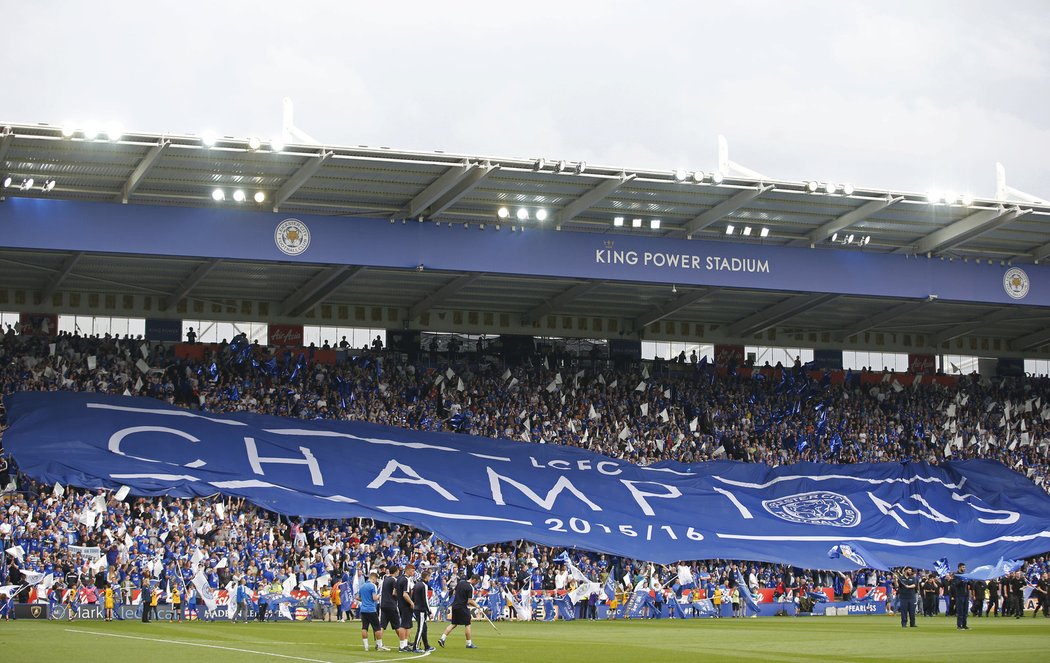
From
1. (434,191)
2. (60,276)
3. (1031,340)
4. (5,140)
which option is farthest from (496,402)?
(1031,340)

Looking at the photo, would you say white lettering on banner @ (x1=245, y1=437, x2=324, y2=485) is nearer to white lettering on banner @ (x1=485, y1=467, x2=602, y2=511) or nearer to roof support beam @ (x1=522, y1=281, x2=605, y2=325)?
white lettering on banner @ (x1=485, y1=467, x2=602, y2=511)

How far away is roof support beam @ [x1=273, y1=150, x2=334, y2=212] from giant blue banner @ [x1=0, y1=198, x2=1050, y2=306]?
794 mm

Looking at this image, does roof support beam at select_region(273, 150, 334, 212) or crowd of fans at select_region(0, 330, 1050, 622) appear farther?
roof support beam at select_region(273, 150, 334, 212)

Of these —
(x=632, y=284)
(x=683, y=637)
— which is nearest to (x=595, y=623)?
(x=683, y=637)

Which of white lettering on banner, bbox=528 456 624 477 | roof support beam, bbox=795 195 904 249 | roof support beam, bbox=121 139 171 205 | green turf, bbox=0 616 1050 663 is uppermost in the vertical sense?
roof support beam, bbox=795 195 904 249

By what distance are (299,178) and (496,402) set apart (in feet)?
42.1

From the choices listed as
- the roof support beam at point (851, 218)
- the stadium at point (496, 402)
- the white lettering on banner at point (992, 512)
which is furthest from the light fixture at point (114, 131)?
the white lettering on banner at point (992, 512)

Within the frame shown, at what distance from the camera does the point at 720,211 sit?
39.7 m

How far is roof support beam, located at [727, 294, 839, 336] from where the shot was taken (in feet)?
152

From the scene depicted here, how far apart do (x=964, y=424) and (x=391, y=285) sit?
74.0ft

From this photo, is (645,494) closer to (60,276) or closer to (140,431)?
(140,431)

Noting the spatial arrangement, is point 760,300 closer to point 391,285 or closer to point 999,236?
point 999,236

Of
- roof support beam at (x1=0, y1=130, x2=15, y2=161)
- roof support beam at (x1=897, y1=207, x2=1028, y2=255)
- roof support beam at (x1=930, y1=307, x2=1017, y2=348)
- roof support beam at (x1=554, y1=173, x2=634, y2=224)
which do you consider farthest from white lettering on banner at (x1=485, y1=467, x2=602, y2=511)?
roof support beam at (x1=930, y1=307, x2=1017, y2=348)

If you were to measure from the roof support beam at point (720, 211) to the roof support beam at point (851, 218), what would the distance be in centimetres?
373
